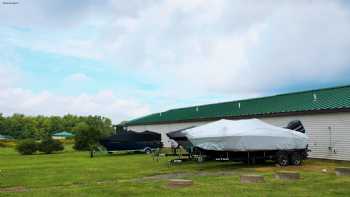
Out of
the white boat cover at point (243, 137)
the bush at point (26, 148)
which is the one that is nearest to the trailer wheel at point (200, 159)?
the white boat cover at point (243, 137)

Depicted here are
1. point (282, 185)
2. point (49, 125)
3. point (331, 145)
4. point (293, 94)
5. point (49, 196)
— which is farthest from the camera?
point (49, 125)

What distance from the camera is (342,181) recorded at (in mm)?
12969

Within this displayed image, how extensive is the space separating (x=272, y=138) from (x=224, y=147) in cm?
225

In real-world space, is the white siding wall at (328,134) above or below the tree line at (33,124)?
below

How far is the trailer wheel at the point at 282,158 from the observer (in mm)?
19703

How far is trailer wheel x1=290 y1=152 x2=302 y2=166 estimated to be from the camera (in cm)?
2019

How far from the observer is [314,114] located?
2389 cm

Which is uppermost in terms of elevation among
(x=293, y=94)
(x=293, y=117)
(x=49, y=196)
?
(x=293, y=94)

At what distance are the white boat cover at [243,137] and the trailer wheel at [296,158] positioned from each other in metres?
0.33

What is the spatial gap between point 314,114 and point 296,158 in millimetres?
4457

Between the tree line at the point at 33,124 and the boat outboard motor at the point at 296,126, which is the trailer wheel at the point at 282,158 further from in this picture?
the tree line at the point at 33,124

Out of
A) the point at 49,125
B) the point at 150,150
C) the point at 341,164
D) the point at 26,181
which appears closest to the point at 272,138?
the point at 341,164

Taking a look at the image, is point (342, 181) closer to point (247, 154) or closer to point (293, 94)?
point (247, 154)

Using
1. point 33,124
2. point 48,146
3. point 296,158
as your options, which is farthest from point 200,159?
point 33,124
